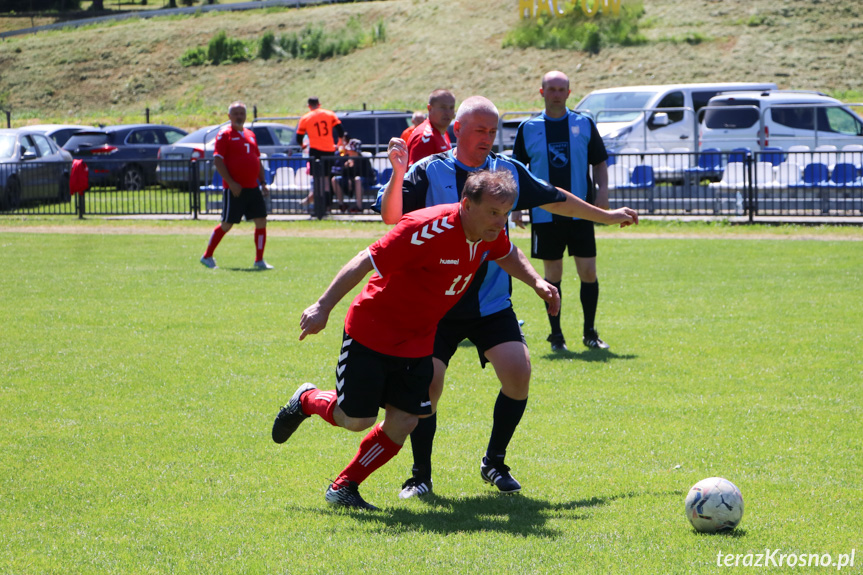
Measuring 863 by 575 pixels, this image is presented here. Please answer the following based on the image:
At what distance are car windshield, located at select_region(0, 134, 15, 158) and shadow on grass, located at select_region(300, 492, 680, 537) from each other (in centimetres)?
2088

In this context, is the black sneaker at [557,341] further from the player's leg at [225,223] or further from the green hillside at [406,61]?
the green hillside at [406,61]

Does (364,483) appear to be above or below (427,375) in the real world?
below

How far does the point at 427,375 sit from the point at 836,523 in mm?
1912

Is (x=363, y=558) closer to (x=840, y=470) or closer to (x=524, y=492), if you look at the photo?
(x=524, y=492)

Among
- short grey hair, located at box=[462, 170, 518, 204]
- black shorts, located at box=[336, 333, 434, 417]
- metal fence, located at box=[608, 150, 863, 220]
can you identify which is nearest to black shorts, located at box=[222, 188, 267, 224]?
metal fence, located at box=[608, 150, 863, 220]

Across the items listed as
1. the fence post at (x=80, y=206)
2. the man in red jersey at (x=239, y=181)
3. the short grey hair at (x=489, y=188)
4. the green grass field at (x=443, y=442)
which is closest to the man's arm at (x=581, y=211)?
the short grey hair at (x=489, y=188)

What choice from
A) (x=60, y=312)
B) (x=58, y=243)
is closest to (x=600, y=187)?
(x=60, y=312)

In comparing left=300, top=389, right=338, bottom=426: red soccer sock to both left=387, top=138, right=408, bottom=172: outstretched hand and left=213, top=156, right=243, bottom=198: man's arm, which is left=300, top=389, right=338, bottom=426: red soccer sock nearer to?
left=387, top=138, right=408, bottom=172: outstretched hand

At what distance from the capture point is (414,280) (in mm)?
4441

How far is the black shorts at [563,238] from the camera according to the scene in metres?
8.55

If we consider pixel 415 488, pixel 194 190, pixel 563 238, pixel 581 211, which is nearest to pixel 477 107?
pixel 581 211

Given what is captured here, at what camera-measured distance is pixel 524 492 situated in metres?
5.03

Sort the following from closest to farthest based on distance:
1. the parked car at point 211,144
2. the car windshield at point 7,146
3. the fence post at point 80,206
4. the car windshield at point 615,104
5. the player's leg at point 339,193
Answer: the player's leg at point 339,193 → the fence post at point 80,206 → the car windshield at point 7,146 → the car windshield at point 615,104 → the parked car at point 211,144

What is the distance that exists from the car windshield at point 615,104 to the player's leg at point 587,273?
50.4 feet
